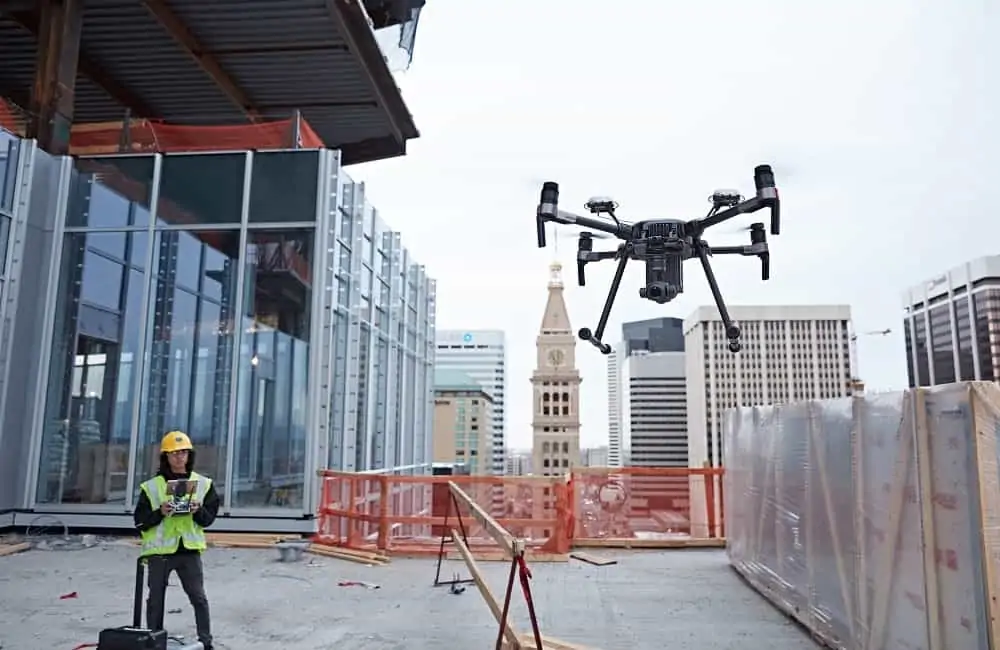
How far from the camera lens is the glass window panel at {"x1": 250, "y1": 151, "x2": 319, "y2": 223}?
43.0 ft

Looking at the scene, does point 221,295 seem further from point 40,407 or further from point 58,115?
point 58,115

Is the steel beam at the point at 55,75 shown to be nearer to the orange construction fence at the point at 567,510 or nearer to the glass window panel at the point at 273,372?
the glass window panel at the point at 273,372

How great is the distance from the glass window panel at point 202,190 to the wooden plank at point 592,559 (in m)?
8.28

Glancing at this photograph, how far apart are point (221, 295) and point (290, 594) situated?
21.4 feet

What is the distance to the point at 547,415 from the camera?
146m

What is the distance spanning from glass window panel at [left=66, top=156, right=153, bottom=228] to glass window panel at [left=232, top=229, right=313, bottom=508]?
2.31 metres

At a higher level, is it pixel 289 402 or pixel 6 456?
pixel 289 402

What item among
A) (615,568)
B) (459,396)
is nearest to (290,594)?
(615,568)

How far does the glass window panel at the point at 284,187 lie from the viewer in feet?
43.0

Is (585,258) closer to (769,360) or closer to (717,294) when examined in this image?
(717,294)

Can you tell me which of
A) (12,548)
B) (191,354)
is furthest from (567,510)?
(12,548)

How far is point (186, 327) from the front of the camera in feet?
42.4

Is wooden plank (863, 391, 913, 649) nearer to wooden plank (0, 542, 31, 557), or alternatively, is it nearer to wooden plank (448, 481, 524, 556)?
wooden plank (448, 481, 524, 556)

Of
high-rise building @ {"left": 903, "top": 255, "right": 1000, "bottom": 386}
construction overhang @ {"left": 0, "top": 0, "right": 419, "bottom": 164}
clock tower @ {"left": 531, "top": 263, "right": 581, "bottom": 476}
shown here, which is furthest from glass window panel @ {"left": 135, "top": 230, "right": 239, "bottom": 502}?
clock tower @ {"left": 531, "top": 263, "right": 581, "bottom": 476}
